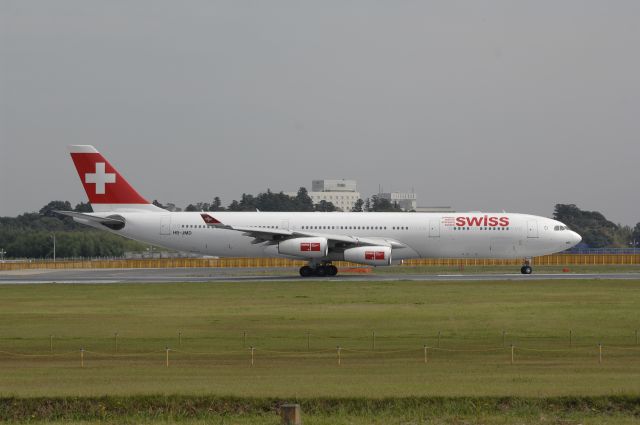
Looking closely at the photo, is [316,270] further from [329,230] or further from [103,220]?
[103,220]

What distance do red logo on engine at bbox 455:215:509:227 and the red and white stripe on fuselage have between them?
20.4m

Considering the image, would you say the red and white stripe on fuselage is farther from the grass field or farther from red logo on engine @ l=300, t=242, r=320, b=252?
the grass field

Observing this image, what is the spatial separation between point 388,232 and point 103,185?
19.4 meters

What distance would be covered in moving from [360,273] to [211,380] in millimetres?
44081

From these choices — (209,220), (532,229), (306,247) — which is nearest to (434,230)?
(532,229)

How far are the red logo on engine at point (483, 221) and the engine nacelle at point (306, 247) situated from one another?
9250 millimetres

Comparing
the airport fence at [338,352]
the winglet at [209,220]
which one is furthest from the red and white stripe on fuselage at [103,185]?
the airport fence at [338,352]

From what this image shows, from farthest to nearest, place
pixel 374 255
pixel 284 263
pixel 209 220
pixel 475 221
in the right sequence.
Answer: pixel 284 263, pixel 475 221, pixel 209 220, pixel 374 255

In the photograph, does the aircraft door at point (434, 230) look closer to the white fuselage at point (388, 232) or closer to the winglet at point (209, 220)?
the white fuselage at point (388, 232)

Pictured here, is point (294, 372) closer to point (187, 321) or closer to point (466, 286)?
point (187, 321)

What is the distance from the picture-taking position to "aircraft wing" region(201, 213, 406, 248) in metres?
59.8

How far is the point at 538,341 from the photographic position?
30.1 meters

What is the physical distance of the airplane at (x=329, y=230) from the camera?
6181cm

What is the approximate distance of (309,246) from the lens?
194ft
